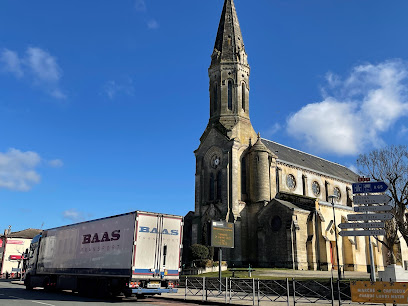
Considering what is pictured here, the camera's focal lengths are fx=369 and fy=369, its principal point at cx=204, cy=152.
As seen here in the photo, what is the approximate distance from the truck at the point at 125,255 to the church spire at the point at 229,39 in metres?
33.9

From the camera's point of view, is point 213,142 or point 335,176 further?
point 335,176

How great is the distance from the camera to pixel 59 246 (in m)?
23.7

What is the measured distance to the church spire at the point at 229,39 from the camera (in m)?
49.4

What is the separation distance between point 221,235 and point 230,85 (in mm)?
27161

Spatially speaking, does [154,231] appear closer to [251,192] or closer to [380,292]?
[380,292]

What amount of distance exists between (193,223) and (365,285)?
109 feet

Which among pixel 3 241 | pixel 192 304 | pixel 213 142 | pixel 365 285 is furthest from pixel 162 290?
pixel 3 241

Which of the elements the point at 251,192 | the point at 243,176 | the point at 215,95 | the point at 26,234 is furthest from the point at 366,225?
the point at 26,234

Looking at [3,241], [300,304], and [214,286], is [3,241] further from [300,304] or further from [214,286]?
[300,304]

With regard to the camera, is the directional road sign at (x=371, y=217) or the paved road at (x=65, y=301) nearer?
the directional road sign at (x=371, y=217)

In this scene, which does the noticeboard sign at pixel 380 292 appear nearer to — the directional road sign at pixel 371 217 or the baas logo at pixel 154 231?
the directional road sign at pixel 371 217

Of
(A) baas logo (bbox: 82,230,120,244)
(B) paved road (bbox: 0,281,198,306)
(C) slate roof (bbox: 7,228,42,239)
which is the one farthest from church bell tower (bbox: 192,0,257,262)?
(C) slate roof (bbox: 7,228,42,239)

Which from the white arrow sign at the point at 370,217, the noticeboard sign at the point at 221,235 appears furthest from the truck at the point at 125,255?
the white arrow sign at the point at 370,217

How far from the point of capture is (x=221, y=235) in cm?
2602
